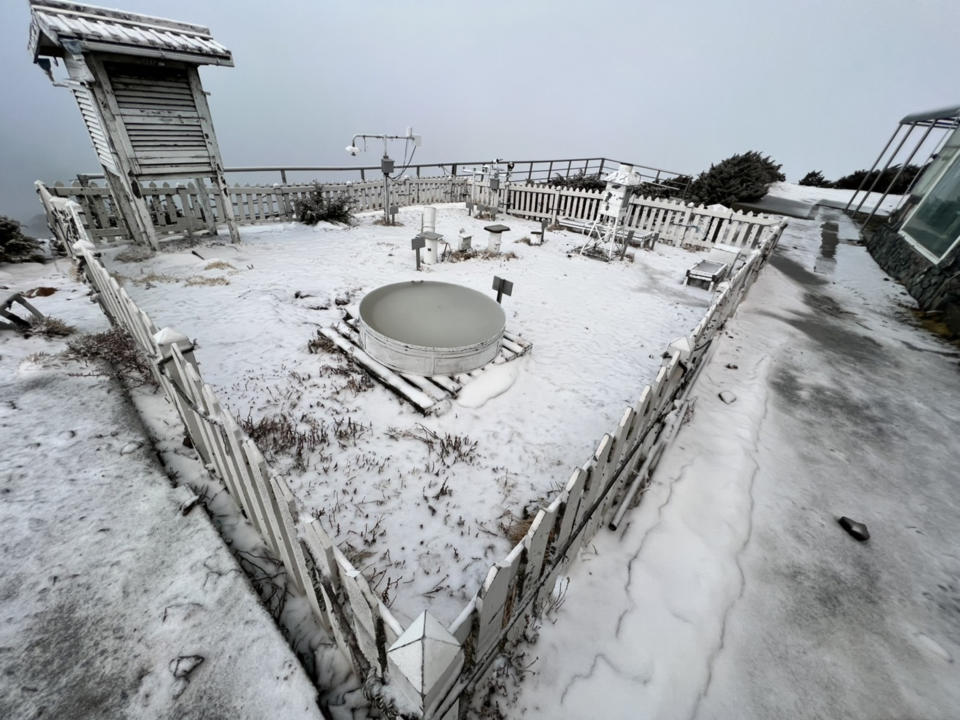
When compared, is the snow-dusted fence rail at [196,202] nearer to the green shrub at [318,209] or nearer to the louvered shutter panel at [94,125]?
the green shrub at [318,209]

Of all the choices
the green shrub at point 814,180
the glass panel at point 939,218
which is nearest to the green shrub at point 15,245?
the glass panel at point 939,218

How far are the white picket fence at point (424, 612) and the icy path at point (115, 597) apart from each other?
0.95ft

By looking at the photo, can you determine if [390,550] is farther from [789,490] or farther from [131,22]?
[131,22]

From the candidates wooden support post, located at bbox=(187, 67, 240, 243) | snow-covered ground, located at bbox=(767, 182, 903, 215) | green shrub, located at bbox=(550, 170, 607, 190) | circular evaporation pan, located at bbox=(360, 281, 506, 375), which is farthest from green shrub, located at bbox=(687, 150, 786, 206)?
wooden support post, located at bbox=(187, 67, 240, 243)

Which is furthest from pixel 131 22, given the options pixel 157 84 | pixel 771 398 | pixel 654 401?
pixel 771 398

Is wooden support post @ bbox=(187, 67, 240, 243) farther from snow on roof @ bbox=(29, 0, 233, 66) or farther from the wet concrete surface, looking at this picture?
the wet concrete surface

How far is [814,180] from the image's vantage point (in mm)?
26094

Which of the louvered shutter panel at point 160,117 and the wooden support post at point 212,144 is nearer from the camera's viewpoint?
the louvered shutter panel at point 160,117

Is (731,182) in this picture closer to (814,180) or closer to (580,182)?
(580,182)

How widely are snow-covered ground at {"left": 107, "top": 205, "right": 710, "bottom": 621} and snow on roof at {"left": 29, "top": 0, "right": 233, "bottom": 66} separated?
11.0 feet

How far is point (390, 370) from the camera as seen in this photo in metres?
4.51

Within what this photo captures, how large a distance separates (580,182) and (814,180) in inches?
815

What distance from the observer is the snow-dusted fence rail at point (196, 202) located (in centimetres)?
777

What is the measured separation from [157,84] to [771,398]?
37.0ft
